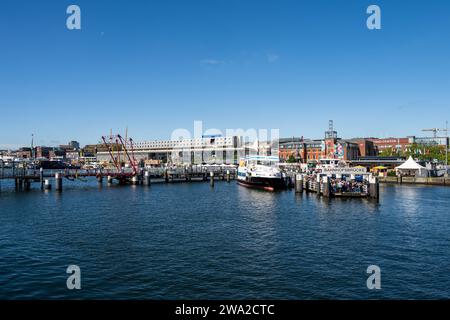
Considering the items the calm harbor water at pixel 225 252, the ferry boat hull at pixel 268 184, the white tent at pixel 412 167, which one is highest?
the white tent at pixel 412 167

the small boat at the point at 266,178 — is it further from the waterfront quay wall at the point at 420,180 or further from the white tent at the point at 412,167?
the white tent at the point at 412,167

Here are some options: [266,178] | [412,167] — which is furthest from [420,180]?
[266,178]

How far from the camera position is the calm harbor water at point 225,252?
2311cm

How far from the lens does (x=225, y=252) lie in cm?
3134

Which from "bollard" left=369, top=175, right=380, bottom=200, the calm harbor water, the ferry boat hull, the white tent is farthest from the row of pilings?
the white tent

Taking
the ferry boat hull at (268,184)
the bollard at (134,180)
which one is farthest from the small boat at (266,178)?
the bollard at (134,180)

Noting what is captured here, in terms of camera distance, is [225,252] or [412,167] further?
[412,167]

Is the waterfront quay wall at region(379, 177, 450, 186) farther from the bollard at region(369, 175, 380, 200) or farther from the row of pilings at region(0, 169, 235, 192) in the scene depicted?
the row of pilings at region(0, 169, 235, 192)

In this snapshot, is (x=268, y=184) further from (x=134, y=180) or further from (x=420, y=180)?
(x=420, y=180)
